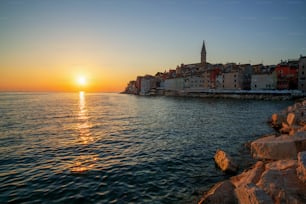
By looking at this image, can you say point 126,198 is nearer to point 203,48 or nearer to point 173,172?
point 173,172

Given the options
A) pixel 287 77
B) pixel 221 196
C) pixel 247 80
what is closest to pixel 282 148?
pixel 221 196

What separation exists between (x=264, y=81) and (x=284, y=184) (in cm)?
8716

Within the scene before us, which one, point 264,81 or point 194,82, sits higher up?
point 194,82

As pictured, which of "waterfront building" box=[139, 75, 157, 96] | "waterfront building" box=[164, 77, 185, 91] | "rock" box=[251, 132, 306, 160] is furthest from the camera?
"waterfront building" box=[139, 75, 157, 96]

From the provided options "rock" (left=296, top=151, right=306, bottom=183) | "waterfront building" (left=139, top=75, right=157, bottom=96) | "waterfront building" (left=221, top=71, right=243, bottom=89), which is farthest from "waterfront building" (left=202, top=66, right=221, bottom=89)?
"rock" (left=296, top=151, right=306, bottom=183)

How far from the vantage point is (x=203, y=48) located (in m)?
151

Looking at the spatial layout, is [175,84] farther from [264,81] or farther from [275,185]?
[275,185]

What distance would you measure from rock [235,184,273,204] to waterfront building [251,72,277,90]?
8669 centimetres

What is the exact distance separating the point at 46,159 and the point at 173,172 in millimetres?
7528

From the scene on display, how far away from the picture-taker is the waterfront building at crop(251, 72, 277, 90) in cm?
7775

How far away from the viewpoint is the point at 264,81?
7956 cm

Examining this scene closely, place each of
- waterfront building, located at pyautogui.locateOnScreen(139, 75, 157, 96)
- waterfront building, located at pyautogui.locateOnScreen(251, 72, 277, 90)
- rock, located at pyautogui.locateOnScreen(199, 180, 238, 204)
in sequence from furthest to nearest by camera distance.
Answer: waterfront building, located at pyautogui.locateOnScreen(139, 75, 157, 96) → waterfront building, located at pyautogui.locateOnScreen(251, 72, 277, 90) → rock, located at pyautogui.locateOnScreen(199, 180, 238, 204)

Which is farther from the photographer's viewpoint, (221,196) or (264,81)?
(264,81)

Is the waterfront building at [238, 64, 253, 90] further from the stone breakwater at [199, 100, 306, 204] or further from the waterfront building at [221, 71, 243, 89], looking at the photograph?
the stone breakwater at [199, 100, 306, 204]
